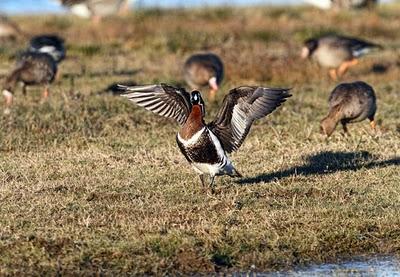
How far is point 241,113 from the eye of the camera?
8.81 metres

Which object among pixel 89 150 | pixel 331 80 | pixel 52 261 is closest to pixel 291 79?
pixel 331 80

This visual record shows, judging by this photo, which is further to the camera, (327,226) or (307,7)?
(307,7)

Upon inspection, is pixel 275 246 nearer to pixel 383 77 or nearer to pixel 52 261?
pixel 52 261

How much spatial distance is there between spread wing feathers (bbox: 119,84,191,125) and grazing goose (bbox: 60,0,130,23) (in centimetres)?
1575

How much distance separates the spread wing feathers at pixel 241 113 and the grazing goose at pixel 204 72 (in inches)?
208

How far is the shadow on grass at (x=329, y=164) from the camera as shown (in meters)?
9.50

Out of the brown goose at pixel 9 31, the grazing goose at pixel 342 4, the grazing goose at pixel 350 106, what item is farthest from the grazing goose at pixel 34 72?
the grazing goose at pixel 342 4

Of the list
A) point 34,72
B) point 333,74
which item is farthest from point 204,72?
point 333,74

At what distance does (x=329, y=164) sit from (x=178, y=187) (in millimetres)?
1788

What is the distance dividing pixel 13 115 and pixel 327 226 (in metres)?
5.42

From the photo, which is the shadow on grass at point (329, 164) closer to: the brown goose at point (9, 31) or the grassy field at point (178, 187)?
the grassy field at point (178, 187)

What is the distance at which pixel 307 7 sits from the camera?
28.8 meters

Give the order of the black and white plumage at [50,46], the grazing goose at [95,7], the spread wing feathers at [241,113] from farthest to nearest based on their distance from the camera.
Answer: the grazing goose at [95,7] < the black and white plumage at [50,46] < the spread wing feathers at [241,113]

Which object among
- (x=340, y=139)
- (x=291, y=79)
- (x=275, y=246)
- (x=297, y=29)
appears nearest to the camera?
(x=275, y=246)
